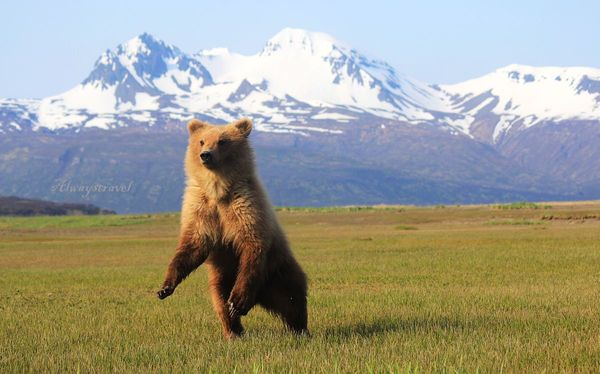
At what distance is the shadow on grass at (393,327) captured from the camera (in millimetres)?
10789

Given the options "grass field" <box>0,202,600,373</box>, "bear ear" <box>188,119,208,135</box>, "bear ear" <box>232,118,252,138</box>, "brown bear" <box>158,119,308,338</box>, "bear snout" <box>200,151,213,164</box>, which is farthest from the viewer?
"bear ear" <box>188,119,208,135</box>

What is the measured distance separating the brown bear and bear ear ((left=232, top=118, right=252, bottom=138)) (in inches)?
0.6

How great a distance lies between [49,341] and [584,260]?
19225mm

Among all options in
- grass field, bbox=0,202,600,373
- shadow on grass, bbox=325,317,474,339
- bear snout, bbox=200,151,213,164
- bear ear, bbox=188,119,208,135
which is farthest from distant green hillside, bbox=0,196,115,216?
bear snout, bbox=200,151,213,164

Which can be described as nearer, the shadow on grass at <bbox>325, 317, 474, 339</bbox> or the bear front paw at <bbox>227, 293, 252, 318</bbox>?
the bear front paw at <bbox>227, 293, 252, 318</bbox>

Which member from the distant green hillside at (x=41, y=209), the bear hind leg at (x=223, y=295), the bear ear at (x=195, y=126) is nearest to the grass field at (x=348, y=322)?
the bear hind leg at (x=223, y=295)

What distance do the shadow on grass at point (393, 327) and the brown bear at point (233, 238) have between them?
65 centimetres

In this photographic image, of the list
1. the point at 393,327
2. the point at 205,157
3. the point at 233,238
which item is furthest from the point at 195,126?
the point at 393,327

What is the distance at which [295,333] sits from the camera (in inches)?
426

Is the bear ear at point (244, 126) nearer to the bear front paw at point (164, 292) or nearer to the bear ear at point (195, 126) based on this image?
the bear ear at point (195, 126)

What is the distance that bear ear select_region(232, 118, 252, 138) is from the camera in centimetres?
1096

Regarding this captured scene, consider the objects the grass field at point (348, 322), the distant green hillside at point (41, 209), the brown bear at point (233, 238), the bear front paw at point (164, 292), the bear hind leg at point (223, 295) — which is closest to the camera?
the grass field at point (348, 322)

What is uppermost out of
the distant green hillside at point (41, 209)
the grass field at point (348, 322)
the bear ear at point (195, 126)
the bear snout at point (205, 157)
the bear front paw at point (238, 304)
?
the bear ear at point (195, 126)

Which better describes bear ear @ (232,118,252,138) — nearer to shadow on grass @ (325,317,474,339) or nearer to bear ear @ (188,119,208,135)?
bear ear @ (188,119,208,135)
